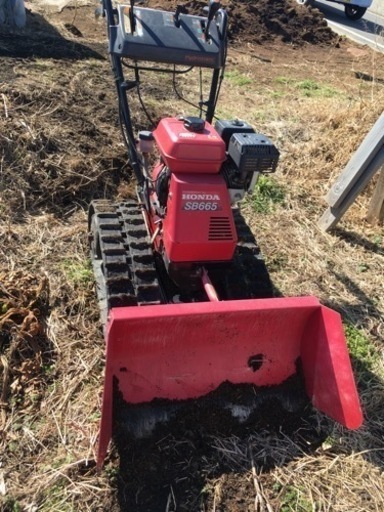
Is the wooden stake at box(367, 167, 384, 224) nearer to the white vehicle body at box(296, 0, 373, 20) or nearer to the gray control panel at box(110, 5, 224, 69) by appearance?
the gray control panel at box(110, 5, 224, 69)

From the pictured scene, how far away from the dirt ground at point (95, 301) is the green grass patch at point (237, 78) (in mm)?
64

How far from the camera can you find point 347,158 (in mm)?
5871

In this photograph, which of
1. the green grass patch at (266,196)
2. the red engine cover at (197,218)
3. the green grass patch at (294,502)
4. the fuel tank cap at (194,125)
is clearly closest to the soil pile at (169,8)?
the green grass patch at (266,196)

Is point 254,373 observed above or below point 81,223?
above

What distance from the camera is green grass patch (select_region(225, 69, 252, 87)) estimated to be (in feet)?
27.3

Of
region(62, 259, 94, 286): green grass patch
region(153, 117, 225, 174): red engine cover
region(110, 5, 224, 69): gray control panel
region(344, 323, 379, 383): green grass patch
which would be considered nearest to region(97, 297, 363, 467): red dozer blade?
region(344, 323, 379, 383): green grass patch

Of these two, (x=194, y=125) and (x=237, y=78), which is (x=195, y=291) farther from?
(x=237, y=78)

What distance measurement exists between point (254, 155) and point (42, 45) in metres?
6.10

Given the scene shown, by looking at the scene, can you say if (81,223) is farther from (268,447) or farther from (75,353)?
(268,447)

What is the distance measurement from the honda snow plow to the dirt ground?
23 centimetres

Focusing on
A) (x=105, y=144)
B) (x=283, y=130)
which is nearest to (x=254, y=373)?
(x=105, y=144)

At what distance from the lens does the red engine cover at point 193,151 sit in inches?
115

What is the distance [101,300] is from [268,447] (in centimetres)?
140

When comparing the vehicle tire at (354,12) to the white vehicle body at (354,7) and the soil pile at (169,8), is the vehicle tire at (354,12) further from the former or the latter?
the soil pile at (169,8)
